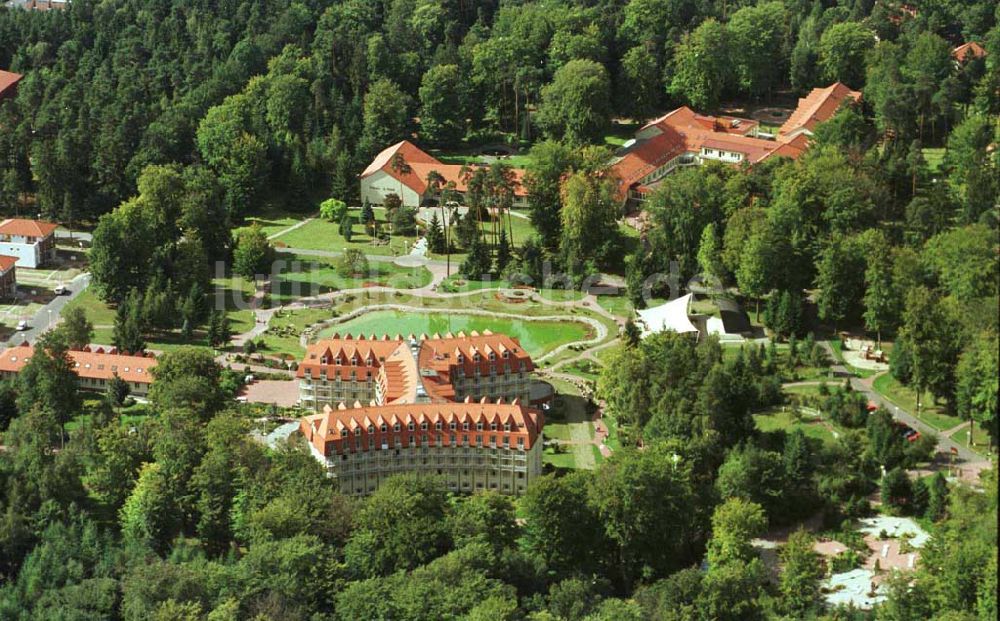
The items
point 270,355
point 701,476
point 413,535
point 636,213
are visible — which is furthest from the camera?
point 636,213

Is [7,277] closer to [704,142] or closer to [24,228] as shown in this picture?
[24,228]

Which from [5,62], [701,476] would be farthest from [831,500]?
[5,62]

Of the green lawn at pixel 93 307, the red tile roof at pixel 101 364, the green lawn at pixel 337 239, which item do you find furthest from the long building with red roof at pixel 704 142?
the red tile roof at pixel 101 364

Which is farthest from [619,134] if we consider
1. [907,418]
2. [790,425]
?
[907,418]

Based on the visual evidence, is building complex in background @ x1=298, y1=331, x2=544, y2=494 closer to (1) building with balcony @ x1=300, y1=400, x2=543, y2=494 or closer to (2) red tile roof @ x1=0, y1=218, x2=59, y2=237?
(1) building with balcony @ x1=300, y1=400, x2=543, y2=494

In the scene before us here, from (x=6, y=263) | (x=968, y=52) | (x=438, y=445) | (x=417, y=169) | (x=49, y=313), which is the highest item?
(x=968, y=52)

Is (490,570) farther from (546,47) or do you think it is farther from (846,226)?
(546,47)
